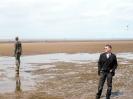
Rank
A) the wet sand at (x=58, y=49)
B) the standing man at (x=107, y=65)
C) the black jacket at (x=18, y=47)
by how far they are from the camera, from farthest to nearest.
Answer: the wet sand at (x=58, y=49) < the black jacket at (x=18, y=47) < the standing man at (x=107, y=65)

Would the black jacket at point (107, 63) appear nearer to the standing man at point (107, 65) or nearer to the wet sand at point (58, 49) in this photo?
the standing man at point (107, 65)

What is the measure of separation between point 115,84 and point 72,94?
407 cm

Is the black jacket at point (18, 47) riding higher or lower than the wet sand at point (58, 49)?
higher

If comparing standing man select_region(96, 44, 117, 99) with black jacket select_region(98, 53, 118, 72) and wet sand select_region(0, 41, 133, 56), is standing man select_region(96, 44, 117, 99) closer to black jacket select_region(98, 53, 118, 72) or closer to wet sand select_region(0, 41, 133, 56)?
black jacket select_region(98, 53, 118, 72)

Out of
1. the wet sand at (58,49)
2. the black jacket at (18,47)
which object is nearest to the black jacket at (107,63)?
the black jacket at (18,47)

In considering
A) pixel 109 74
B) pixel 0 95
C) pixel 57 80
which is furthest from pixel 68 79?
pixel 109 74

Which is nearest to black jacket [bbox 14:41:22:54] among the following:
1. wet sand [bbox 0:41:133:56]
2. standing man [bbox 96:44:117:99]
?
standing man [bbox 96:44:117:99]

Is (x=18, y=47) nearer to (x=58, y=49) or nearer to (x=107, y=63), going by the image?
(x=107, y=63)

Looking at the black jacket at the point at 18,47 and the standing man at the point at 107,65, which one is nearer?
the standing man at the point at 107,65

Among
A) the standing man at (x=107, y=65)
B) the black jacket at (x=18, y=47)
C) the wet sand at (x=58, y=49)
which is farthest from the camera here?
the wet sand at (x=58, y=49)

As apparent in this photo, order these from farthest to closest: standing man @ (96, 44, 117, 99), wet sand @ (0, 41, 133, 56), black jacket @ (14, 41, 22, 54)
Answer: wet sand @ (0, 41, 133, 56)
black jacket @ (14, 41, 22, 54)
standing man @ (96, 44, 117, 99)

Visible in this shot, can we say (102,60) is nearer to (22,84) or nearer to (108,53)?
(108,53)

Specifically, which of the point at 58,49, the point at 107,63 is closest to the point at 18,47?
the point at 107,63

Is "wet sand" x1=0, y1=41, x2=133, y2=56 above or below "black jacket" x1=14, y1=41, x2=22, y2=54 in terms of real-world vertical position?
below
